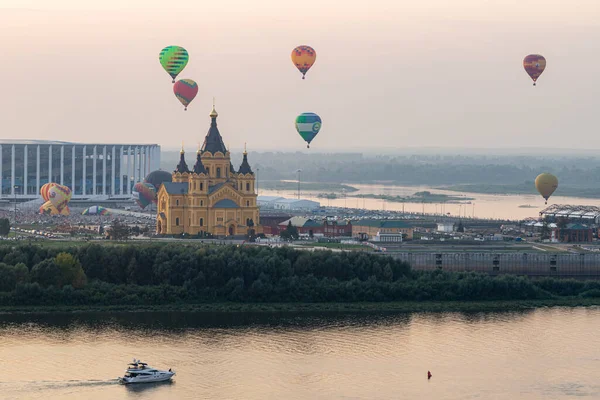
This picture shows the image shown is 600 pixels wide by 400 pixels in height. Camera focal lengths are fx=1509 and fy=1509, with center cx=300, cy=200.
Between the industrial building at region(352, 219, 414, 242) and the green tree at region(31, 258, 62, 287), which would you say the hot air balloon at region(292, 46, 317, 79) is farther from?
the green tree at region(31, 258, 62, 287)

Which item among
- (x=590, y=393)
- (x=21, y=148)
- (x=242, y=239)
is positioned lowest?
(x=590, y=393)

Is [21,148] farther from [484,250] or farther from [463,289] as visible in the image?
[463,289]

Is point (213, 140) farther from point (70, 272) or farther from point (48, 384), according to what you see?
point (48, 384)

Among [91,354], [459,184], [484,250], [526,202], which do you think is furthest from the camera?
[459,184]

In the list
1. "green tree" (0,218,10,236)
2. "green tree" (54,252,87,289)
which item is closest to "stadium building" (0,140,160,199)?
"green tree" (0,218,10,236)

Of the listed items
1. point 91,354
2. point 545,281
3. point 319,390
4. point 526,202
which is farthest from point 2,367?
point 526,202

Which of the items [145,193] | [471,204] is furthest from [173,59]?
[471,204]

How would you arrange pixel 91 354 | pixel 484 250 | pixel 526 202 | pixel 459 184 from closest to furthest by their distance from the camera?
pixel 91 354 < pixel 484 250 < pixel 526 202 < pixel 459 184
